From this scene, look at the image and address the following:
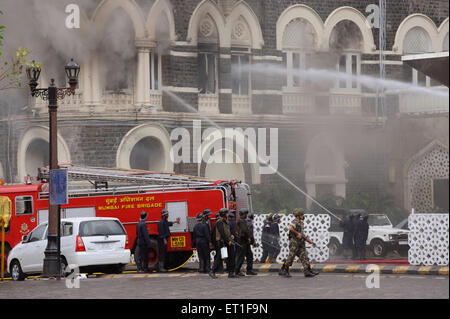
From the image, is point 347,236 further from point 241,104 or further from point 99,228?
point 241,104

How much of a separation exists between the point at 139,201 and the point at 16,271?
4.08 meters

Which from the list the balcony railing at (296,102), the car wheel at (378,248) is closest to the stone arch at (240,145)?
the balcony railing at (296,102)

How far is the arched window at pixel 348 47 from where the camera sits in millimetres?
40375

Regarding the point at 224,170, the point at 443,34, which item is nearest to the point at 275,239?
the point at 224,170

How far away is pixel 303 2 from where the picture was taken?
40.0 m

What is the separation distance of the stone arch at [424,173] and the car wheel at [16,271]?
18949 mm

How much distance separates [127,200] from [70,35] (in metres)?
9.12

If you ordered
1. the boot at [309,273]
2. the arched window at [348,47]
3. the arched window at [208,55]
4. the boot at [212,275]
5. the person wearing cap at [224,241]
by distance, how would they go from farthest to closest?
1. the arched window at [348,47]
2. the arched window at [208,55]
3. the person wearing cap at [224,241]
4. the boot at [212,275]
5. the boot at [309,273]

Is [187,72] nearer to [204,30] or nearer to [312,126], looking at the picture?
[204,30]

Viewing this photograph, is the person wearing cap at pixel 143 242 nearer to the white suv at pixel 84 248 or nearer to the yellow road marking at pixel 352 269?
the white suv at pixel 84 248

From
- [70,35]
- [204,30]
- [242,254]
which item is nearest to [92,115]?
[70,35]

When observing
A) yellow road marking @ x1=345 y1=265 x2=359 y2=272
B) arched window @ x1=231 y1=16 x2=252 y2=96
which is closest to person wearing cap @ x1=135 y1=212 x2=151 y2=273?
yellow road marking @ x1=345 y1=265 x2=359 y2=272

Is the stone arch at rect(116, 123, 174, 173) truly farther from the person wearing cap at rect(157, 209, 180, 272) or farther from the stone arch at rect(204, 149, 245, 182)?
the person wearing cap at rect(157, 209, 180, 272)

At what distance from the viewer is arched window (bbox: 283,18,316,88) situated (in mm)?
39469
